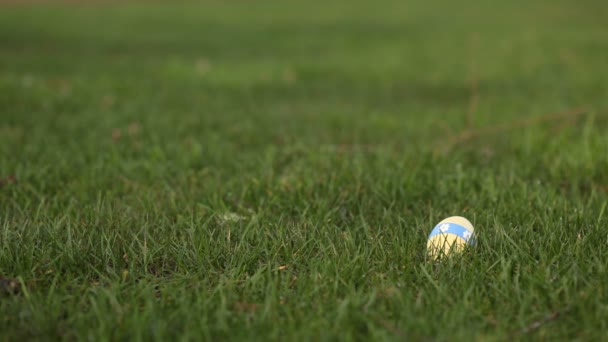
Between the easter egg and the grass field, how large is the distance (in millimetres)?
63

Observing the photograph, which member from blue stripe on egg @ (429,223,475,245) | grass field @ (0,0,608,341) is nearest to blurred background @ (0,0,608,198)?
grass field @ (0,0,608,341)

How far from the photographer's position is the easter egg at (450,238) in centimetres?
239

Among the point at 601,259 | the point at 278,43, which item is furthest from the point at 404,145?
the point at 278,43

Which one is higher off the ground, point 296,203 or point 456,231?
point 456,231

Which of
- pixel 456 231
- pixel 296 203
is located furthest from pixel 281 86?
pixel 456 231

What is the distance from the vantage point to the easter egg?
2.39 metres

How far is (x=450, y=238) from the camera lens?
2.43 meters

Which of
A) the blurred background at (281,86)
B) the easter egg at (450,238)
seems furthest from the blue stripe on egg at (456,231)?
the blurred background at (281,86)

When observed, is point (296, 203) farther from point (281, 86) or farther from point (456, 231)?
point (281, 86)


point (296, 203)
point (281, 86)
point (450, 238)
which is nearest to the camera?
point (450, 238)

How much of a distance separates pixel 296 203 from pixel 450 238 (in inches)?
37.1

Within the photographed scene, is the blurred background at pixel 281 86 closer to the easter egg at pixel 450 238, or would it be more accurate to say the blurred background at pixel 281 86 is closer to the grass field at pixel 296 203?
the grass field at pixel 296 203

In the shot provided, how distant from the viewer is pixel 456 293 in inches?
82.6

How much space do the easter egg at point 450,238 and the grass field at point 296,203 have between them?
6 cm
